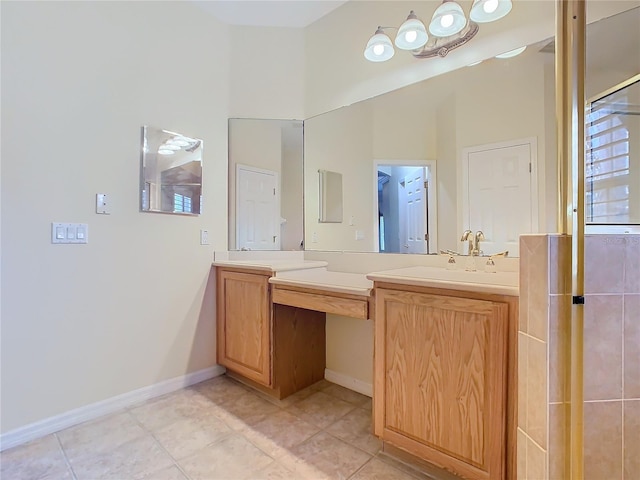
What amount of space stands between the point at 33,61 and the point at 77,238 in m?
0.93

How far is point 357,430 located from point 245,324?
95 cm

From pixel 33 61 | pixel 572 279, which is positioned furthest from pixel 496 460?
pixel 33 61

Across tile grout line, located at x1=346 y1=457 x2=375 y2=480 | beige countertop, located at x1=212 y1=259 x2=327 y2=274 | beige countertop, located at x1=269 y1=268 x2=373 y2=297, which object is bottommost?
tile grout line, located at x1=346 y1=457 x2=375 y2=480

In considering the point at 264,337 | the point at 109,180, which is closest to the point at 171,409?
the point at 264,337

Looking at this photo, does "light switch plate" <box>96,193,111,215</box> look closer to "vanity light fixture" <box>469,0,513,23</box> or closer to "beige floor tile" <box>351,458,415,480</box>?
"beige floor tile" <box>351,458,415,480</box>

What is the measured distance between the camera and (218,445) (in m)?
1.59

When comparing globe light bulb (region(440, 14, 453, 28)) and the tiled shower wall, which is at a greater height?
globe light bulb (region(440, 14, 453, 28))

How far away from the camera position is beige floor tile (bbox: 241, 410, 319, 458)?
5.21 ft


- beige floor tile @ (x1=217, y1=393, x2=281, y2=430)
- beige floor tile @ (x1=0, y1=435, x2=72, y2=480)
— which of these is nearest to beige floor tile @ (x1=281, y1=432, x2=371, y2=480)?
beige floor tile @ (x1=217, y1=393, x2=281, y2=430)

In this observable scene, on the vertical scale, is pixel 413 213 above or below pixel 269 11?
below

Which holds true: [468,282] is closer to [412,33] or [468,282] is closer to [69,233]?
[412,33]

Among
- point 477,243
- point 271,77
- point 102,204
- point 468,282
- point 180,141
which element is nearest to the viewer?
point 468,282

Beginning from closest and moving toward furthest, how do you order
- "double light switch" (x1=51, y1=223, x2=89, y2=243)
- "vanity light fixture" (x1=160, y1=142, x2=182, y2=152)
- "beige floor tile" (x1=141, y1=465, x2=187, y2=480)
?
"beige floor tile" (x1=141, y1=465, x2=187, y2=480) → "double light switch" (x1=51, y1=223, x2=89, y2=243) → "vanity light fixture" (x1=160, y1=142, x2=182, y2=152)

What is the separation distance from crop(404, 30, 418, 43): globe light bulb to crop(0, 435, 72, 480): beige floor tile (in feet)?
9.05
